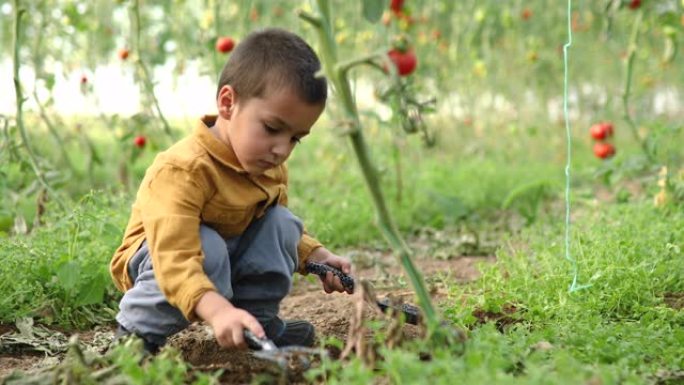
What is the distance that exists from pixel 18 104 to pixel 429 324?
235 cm

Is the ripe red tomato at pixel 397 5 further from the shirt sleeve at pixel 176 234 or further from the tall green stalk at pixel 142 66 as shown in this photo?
the shirt sleeve at pixel 176 234

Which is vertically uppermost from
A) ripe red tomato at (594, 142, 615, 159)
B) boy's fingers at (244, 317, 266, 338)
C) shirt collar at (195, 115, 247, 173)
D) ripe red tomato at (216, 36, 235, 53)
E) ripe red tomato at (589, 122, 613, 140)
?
ripe red tomato at (589, 122, 613, 140)

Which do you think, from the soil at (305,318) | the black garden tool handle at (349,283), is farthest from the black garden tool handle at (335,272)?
the soil at (305,318)

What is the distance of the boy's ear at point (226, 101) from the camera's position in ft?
7.45

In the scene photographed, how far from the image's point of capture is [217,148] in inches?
88.8

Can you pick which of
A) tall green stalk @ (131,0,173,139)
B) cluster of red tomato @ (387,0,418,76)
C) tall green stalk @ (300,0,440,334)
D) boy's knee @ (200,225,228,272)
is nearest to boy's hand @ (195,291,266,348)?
boy's knee @ (200,225,228,272)

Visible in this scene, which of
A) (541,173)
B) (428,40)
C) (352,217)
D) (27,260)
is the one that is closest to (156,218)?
(27,260)

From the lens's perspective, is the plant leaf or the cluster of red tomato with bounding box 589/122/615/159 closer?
the plant leaf

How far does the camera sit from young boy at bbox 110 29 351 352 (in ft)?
6.77

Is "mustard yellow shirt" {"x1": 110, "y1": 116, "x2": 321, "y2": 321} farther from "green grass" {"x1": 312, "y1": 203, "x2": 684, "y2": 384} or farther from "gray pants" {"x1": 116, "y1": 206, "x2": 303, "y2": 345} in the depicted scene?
"green grass" {"x1": 312, "y1": 203, "x2": 684, "y2": 384}

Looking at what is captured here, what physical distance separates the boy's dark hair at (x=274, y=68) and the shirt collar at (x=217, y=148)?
0.42ft

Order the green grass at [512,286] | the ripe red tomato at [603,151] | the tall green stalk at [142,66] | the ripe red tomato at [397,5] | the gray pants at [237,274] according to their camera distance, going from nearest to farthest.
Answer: the green grass at [512,286] → the gray pants at [237,274] → the tall green stalk at [142,66] → the ripe red tomato at [397,5] → the ripe red tomato at [603,151]

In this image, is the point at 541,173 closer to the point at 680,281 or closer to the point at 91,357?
the point at 680,281

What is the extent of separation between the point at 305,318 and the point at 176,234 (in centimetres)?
94
